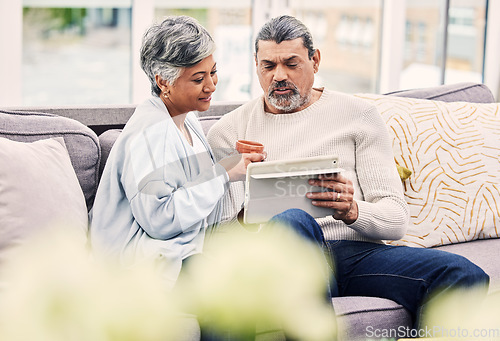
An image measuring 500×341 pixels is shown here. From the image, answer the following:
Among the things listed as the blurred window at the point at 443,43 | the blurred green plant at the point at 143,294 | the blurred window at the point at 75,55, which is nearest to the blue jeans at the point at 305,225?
→ the blurred green plant at the point at 143,294

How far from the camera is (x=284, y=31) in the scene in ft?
6.12

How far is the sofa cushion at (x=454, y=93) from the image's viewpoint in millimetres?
2350

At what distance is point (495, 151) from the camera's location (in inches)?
82.2

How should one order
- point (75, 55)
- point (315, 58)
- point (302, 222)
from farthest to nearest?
1. point (75, 55)
2. point (315, 58)
3. point (302, 222)

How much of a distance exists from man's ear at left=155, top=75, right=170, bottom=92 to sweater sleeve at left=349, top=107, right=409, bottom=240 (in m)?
0.62

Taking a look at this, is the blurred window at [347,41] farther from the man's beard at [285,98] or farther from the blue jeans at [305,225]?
the blue jeans at [305,225]

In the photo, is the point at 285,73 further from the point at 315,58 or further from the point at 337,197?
the point at 337,197

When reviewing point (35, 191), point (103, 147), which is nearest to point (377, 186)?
point (103, 147)

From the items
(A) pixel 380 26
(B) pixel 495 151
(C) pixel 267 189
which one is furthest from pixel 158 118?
(A) pixel 380 26

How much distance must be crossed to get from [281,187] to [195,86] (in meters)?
0.36

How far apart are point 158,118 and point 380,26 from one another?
3.16 meters

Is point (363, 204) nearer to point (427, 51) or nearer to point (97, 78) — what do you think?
point (97, 78)

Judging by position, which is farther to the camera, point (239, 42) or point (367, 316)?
point (239, 42)

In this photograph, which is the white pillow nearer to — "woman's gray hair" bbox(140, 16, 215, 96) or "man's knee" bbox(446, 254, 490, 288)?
"woman's gray hair" bbox(140, 16, 215, 96)
